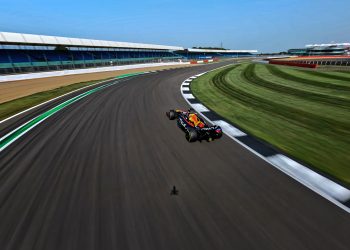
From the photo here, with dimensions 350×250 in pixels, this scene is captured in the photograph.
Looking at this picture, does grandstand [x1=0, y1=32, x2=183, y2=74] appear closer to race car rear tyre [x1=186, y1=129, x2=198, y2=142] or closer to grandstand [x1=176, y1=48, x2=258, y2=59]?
race car rear tyre [x1=186, y1=129, x2=198, y2=142]

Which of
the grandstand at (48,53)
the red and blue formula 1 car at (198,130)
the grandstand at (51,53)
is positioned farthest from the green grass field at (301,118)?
the grandstand at (51,53)

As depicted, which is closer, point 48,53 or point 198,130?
point 198,130

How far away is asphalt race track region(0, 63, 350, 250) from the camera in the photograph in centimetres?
347

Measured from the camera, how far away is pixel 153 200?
4.35m

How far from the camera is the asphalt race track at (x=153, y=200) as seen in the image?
11.4 feet

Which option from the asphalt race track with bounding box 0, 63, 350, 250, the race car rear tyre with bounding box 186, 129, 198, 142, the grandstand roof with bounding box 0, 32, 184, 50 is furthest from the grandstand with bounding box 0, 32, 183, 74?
the race car rear tyre with bounding box 186, 129, 198, 142

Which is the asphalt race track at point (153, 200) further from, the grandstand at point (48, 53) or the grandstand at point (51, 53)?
the grandstand at point (51, 53)

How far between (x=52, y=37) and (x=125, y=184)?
36.8m

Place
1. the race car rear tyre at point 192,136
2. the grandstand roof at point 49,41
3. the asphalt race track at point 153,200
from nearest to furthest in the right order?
the asphalt race track at point 153,200, the race car rear tyre at point 192,136, the grandstand roof at point 49,41

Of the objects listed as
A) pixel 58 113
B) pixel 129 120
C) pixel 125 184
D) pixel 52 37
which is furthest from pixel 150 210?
pixel 52 37

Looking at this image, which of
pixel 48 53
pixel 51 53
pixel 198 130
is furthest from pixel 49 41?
pixel 198 130

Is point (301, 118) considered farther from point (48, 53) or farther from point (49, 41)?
point (48, 53)

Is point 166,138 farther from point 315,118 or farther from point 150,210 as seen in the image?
point 315,118

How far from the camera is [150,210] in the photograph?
4086mm
